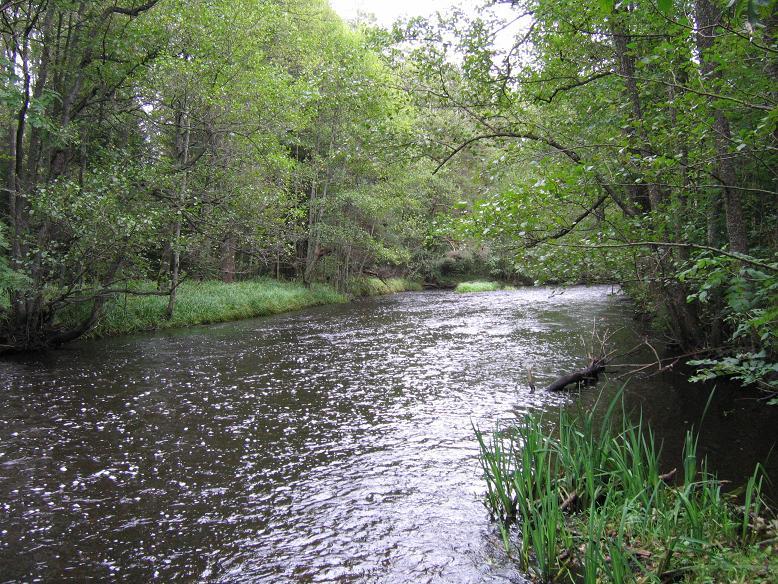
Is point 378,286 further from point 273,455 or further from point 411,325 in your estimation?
point 273,455

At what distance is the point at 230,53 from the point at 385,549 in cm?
1851

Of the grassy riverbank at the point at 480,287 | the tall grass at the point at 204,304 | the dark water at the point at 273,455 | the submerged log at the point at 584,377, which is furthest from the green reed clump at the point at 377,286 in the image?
the submerged log at the point at 584,377

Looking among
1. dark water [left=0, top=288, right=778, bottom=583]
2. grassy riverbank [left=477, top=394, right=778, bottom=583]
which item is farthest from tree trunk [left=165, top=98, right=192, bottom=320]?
grassy riverbank [left=477, top=394, right=778, bottom=583]

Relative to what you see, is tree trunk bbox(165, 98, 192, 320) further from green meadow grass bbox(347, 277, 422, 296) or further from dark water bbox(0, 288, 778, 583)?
green meadow grass bbox(347, 277, 422, 296)

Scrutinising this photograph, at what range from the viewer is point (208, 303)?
22469 millimetres

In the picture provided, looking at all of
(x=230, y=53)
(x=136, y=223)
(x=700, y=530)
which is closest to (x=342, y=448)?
(x=700, y=530)

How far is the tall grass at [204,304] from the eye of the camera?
60.0ft

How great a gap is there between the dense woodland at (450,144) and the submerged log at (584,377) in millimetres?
1906

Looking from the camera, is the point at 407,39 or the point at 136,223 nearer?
the point at 407,39

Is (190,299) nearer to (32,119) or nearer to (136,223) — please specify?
(136,223)

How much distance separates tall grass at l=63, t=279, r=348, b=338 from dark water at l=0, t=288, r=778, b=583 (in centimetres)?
344

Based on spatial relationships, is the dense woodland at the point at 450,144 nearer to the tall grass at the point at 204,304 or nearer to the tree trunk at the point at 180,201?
the tree trunk at the point at 180,201

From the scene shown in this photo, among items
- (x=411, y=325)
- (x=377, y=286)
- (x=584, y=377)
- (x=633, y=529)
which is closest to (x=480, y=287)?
(x=377, y=286)

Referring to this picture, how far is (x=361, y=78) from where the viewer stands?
1041 centimetres
